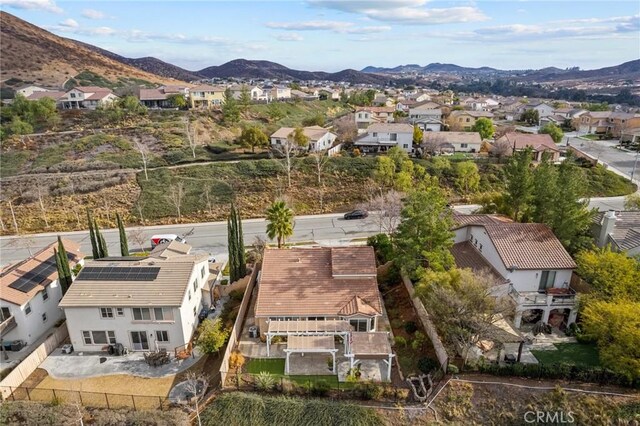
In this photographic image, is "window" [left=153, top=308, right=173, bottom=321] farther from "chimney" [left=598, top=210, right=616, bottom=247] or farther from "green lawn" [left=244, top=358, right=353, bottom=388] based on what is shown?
"chimney" [left=598, top=210, right=616, bottom=247]

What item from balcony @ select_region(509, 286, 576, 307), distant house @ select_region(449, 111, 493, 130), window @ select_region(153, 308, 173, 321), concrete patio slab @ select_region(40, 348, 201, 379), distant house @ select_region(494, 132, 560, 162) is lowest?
concrete patio slab @ select_region(40, 348, 201, 379)

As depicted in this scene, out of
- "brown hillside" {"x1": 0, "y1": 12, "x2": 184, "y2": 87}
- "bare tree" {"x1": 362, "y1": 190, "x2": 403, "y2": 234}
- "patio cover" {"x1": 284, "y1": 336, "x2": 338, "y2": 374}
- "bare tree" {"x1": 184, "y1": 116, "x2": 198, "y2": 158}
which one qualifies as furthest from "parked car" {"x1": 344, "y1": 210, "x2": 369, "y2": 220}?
"brown hillside" {"x1": 0, "y1": 12, "x2": 184, "y2": 87}

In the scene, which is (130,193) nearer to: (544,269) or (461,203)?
(461,203)

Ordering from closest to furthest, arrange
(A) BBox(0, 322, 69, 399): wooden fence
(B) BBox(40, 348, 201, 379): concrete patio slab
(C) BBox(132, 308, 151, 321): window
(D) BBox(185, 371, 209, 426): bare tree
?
(D) BBox(185, 371, 209, 426): bare tree, (A) BBox(0, 322, 69, 399): wooden fence, (B) BBox(40, 348, 201, 379): concrete patio slab, (C) BBox(132, 308, 151, 321): window

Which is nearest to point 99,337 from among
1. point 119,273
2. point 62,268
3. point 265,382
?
point 119,273

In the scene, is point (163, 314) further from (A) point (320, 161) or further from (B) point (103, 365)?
(A) point (320, 161)
